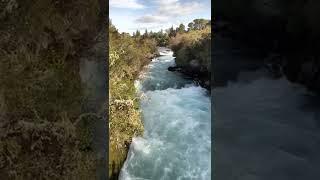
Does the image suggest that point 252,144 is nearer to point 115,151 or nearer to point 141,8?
point 115,151

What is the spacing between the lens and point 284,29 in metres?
2.85

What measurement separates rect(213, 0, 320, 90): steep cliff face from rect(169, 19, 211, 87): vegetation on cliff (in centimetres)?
849

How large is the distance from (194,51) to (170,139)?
514cm

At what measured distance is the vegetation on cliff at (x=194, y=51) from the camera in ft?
39.5

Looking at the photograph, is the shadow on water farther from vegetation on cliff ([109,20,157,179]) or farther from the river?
the river

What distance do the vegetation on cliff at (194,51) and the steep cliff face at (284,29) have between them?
334 inches

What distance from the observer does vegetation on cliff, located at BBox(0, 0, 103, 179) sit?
331 centimetres

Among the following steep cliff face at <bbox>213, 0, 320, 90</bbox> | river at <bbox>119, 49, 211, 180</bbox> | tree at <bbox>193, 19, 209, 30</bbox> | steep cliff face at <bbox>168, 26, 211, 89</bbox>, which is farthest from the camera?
tree at <bbox>193, 19, 209, 30</bbox>

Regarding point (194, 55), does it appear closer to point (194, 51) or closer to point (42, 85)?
point (194, 51)

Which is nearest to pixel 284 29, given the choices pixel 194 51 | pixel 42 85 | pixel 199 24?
pixel 42 85

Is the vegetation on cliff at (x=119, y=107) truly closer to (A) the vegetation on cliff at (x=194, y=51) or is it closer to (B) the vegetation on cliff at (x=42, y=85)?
(B) the vegetation on cliff at (x=42, y=85)

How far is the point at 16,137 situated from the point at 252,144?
5.24 feet

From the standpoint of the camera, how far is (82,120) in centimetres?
346

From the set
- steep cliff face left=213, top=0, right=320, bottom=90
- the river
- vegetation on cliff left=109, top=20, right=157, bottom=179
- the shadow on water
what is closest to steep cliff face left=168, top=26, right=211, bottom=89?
the river
